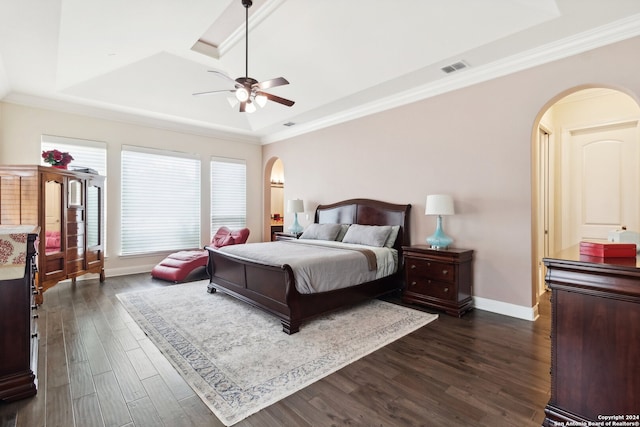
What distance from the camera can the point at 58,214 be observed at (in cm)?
414

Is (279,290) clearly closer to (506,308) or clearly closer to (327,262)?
(327,262)

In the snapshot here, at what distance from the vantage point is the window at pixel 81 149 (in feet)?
16.0

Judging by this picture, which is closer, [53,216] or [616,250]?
[616,250]

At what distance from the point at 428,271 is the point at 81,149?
19.6 ft

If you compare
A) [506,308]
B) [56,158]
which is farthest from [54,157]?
[506,308]

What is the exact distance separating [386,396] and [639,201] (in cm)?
398

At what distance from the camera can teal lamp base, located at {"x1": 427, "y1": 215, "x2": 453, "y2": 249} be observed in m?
3.84

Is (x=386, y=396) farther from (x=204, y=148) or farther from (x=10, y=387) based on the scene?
(x=204, y=148)

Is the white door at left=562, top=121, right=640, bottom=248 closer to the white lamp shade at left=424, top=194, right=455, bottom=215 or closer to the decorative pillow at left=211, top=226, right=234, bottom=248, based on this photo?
the white lamp shade at left=424, top=194, right=455, bottom=215

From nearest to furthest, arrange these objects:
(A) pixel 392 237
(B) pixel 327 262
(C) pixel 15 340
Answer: (C) pixel 15 340 → (B) pixel 327 262 → (A) pixel 392 237

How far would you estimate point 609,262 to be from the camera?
4.99 ft

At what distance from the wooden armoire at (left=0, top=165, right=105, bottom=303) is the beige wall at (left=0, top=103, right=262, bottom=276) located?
40 cm

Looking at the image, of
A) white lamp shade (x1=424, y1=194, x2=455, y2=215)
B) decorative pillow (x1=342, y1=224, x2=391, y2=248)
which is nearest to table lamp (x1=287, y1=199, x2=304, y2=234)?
decorative pillow (x1=342, y1=224, x2=391, y2=248)

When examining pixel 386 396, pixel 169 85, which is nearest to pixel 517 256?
pixel 386 396
